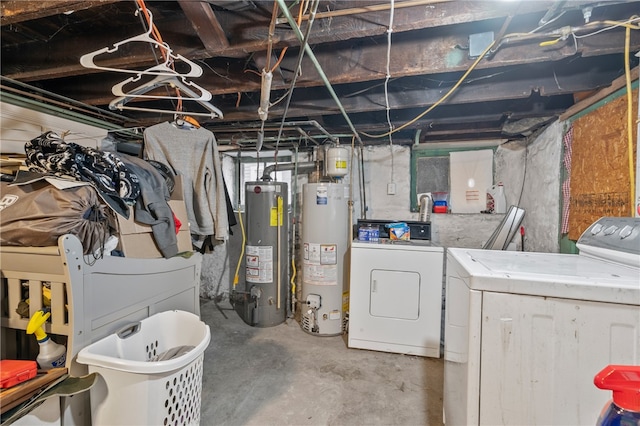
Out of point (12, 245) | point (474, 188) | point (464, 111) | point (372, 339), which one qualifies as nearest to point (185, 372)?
point (12, 245)

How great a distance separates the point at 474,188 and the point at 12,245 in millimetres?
3350

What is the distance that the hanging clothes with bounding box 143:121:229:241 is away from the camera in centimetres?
173

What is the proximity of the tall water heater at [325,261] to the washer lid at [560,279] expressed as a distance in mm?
1611

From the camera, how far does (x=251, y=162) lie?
3.45 meters

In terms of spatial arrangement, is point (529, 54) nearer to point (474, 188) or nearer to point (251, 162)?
point (474, 188)

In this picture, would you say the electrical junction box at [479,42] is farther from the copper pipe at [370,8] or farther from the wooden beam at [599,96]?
the wooden beam at [599,96]

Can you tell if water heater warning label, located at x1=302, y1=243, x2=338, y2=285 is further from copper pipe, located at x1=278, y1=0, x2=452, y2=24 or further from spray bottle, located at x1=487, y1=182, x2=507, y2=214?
copper pipe, located at x1=278, y1=0, x2=452, y2=24

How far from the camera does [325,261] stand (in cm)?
247

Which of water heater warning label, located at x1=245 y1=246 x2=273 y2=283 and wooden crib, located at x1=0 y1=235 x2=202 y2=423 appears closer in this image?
wooden crib, located at x1=0 y1=235 x2=202 y2=423

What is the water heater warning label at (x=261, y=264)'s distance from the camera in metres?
2.64

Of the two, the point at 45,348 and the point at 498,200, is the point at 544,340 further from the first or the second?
the point at 498,200

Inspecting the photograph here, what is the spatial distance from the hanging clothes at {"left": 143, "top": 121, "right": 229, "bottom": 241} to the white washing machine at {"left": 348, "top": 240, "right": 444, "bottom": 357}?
1.16 metres

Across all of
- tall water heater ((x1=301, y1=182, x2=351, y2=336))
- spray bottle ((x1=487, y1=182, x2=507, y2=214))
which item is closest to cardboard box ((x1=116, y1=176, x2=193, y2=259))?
tall water heater ((x1=301, y1=182, x2=351, y2=336))

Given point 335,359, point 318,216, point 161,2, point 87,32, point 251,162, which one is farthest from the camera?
point 251,162
